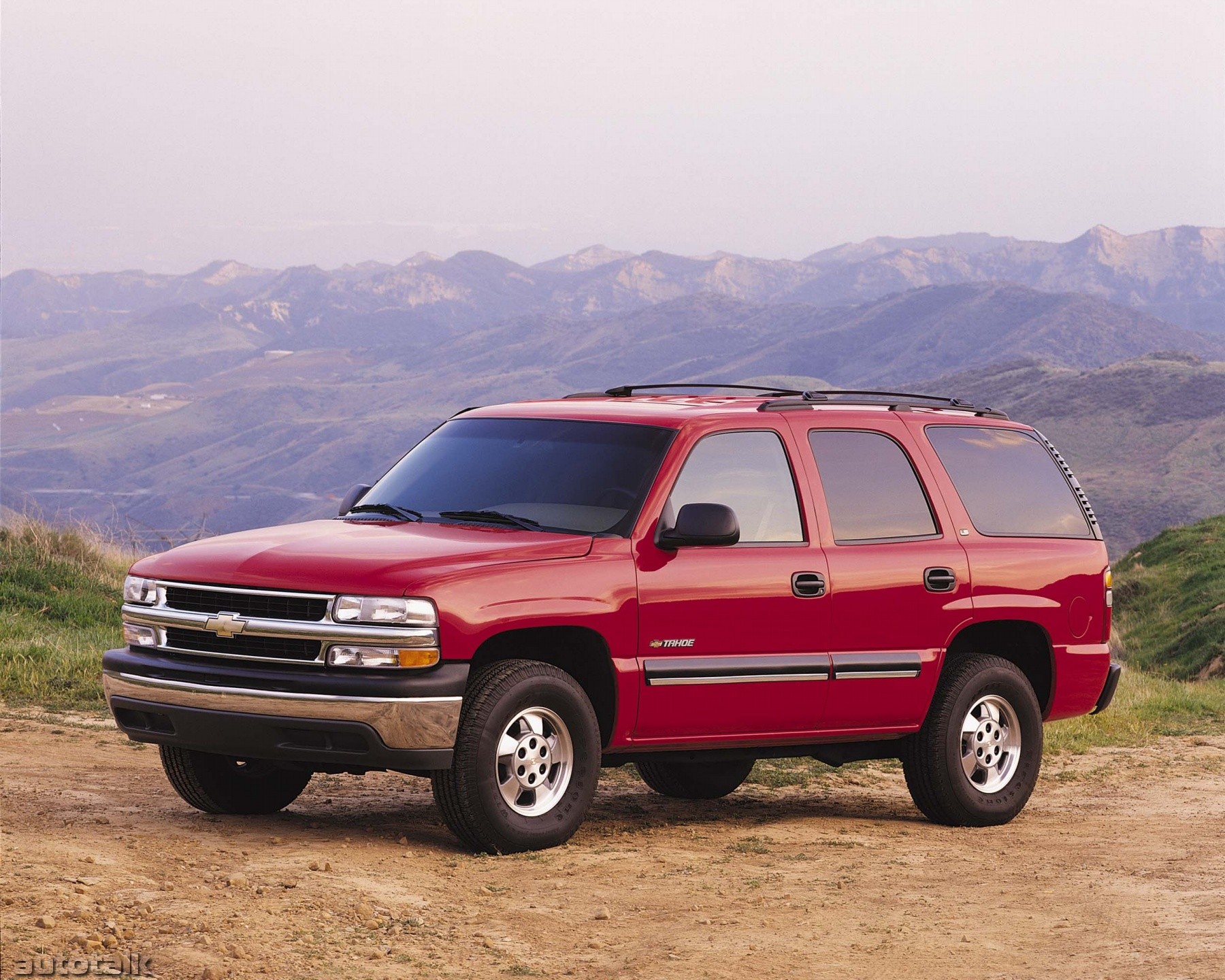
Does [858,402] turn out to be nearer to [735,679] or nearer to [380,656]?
[735,679]

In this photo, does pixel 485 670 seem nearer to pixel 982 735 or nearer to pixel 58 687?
pixel 982 735

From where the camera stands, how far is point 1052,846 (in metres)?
8.16

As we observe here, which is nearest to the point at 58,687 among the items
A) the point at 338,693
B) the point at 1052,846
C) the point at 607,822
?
the point at 607,822

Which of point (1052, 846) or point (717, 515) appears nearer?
point (717, 515)

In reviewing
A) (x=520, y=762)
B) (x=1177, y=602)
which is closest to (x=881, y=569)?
(x=520, y=762)

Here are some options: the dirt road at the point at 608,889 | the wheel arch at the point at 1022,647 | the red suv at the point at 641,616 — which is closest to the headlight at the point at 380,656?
the red suv at the point at 641,616

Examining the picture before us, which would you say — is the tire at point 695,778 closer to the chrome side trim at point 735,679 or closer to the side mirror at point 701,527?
the chrome side trim at point 735,679

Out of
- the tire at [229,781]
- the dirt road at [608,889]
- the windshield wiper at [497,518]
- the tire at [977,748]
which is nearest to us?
the dirt road at [608,889]

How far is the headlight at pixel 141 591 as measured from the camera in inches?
283

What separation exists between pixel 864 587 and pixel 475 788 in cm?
230

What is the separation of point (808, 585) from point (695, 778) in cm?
201

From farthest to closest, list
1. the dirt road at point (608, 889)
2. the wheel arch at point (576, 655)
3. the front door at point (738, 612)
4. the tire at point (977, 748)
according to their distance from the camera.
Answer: the tire at point (977, 748), the front door at point (738, 612), the wheel arch at point (576, 655), the dirt road at point (608, 889)

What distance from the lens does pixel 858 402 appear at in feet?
29.0

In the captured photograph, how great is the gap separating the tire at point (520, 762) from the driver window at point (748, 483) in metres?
1.14
